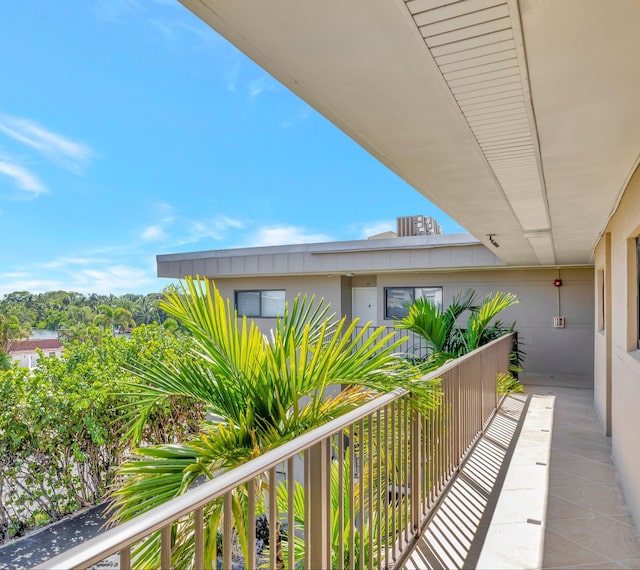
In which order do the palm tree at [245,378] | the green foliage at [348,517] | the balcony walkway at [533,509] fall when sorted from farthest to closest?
the balcony walkway at [533,509] < the palm tree at [245,378] < the green foliage at [348,517]

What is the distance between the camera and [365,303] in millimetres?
11078

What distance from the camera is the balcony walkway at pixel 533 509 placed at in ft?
8.13

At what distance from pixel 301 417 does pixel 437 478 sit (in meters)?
1.30

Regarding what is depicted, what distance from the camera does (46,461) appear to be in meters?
3.97

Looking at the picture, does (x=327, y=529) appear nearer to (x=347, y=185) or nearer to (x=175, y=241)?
(x=347, y=185)

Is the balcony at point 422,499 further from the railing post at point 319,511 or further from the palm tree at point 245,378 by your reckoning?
the palm tree at point 245,378

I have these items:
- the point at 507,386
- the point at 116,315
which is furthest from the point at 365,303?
the point at 116,315

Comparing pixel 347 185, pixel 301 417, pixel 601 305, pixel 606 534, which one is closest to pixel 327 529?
pixel 301 417

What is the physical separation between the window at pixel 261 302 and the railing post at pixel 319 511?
9715mm

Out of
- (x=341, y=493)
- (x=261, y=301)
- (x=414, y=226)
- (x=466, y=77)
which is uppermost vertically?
(x=414, y=226)

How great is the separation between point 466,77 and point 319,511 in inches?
65.0

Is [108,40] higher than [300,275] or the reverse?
higher

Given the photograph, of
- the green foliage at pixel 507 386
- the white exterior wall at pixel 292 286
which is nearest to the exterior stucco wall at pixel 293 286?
the white exterior wall at pixel 292 286

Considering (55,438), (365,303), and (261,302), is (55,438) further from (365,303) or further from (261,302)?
(365,303)
